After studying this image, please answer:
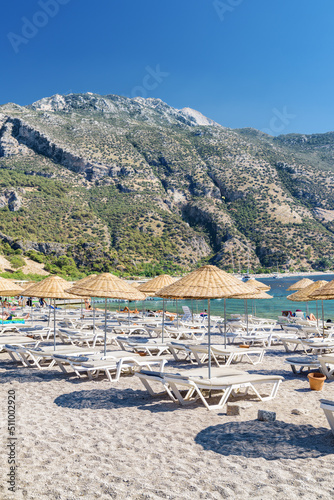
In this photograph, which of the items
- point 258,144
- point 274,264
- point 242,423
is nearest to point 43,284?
point 242,423

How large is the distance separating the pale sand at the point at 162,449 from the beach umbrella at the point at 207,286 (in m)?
1.46

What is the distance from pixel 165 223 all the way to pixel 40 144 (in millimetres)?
33488

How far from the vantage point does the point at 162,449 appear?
13.3 feet

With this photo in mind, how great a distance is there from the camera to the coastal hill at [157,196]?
71938 millimetres

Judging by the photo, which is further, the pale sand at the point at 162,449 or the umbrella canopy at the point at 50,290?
the umbrella canopy at the point at 50,290

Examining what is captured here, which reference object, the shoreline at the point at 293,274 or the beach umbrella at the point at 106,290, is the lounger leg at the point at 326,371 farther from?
the shoreline at the point at 293,274

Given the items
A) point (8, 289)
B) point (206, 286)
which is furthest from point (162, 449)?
point (8, 289)

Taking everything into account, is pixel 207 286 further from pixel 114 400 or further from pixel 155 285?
pixel 155 285

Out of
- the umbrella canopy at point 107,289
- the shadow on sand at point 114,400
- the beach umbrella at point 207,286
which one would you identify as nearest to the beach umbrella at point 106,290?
the umbrella canopy at point 107,289

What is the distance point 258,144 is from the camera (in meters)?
112

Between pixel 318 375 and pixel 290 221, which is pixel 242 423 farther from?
pixel 290 221

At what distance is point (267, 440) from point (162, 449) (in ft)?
3.71

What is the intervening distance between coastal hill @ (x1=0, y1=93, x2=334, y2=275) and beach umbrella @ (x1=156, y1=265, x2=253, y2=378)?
5882 cm

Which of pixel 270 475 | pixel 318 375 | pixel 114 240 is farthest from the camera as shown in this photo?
pixel 114 240
